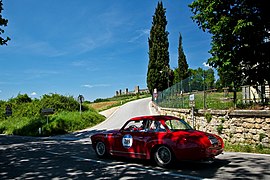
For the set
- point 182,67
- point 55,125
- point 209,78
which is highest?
point 182,67

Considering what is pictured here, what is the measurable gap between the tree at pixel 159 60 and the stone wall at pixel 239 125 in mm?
28211

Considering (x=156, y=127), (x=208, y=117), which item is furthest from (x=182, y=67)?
(x=156, y=127)

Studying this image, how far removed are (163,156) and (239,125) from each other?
5528mm

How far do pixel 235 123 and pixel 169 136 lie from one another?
5.65 meters

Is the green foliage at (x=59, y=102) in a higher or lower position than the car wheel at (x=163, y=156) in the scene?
higher

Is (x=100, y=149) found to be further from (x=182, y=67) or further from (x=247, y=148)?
(x=182, y=67)

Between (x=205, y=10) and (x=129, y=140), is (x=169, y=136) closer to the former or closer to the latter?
(x=129, y=140)

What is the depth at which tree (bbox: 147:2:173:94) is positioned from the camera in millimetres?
42531

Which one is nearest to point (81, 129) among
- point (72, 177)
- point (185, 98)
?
point (185, 98)

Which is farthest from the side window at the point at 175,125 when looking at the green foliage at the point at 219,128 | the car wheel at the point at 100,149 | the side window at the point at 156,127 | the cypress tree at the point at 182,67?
the cypress tree at the point at 182,67

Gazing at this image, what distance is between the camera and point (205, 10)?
475 inches

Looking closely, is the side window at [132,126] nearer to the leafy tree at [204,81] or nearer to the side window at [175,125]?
the side window at [175,125]

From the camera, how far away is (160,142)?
736 centimetres

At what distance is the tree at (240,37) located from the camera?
1112cm
